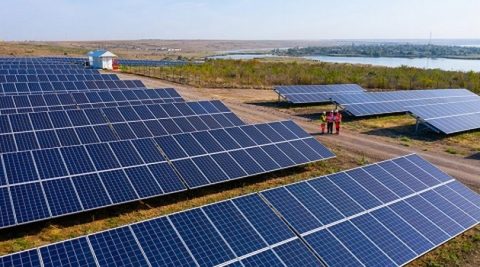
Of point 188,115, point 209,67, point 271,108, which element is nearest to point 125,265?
point 188,115

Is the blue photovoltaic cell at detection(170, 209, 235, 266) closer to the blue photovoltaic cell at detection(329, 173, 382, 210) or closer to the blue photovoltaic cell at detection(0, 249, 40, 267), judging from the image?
the blue photovoltaic cell at detection(0, 249, 40, 267)

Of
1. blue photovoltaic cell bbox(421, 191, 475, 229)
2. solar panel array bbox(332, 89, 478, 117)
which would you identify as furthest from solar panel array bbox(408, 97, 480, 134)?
blue photovoltaic cell bbox(421, 191, 475, 229)

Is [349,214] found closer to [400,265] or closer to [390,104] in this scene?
[400,265]

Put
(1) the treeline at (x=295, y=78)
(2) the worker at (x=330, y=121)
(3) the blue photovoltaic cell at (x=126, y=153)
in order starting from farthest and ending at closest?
A: (1) the treeline at (x=295, y=78) < (2) the worker at (x=330, y=121) < (3) the blue photovoltaic cell at (x=126, y=153)

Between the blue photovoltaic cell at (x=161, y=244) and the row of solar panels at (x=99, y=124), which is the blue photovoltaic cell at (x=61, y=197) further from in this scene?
the row of solar panels at (x=99, y=124)

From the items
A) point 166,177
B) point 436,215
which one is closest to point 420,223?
point 436,215

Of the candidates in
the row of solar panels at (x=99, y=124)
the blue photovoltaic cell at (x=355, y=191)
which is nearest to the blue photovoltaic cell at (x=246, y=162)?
the blue photovoltaic cell at (x=355, y=191)

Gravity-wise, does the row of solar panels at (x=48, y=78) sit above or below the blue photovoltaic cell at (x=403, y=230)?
above

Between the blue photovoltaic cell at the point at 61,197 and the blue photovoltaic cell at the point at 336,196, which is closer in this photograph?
the blue photovoltaic cell at the point at 336,196
